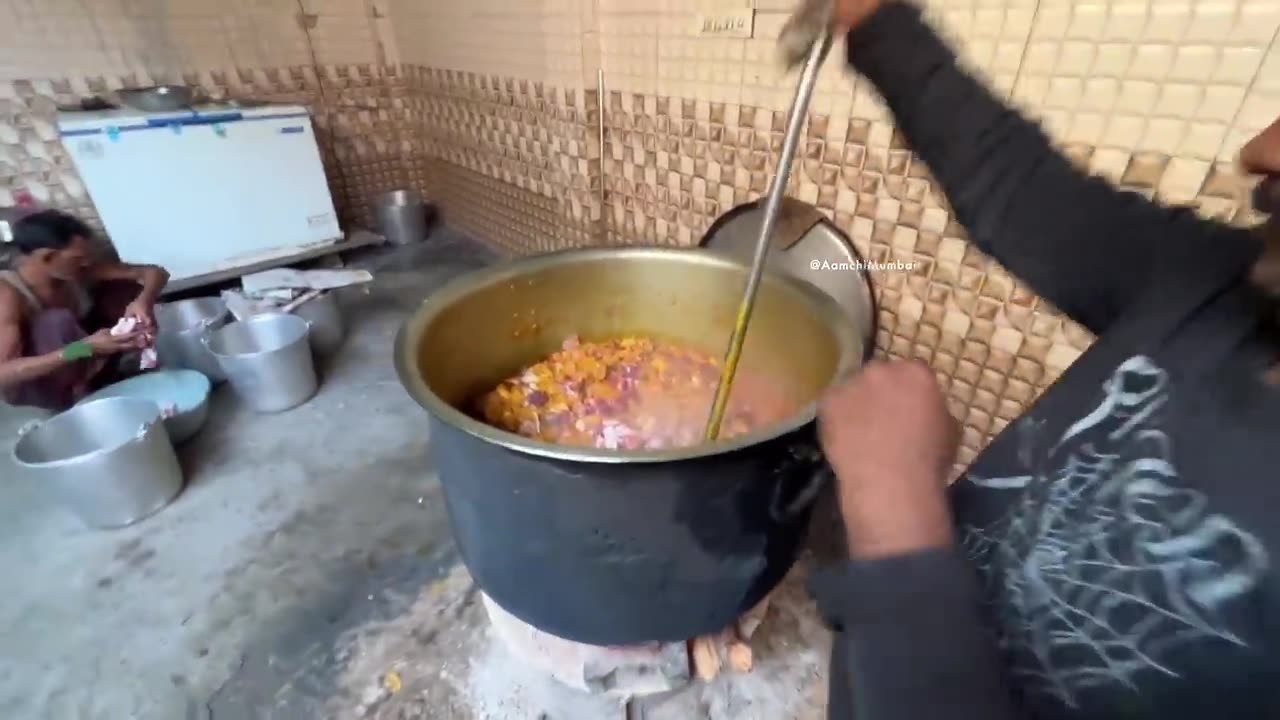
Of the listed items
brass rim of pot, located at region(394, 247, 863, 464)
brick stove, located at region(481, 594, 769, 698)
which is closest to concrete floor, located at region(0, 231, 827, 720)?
brick stove, located at region(481, 594, 769, 698)

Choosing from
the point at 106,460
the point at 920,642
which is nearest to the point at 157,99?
the point at 106,460

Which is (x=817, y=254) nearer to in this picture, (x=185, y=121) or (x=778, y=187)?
(x=778, y=187)

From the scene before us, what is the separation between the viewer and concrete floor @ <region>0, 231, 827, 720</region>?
1171mm

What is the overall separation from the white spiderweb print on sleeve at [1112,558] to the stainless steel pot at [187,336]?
220 cm

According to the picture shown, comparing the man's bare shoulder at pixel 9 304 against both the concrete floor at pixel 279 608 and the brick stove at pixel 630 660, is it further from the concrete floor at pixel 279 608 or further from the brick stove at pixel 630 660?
the brick stove at pixel 630 660

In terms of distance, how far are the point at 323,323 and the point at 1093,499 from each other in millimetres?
2232

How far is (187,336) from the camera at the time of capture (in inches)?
79.7

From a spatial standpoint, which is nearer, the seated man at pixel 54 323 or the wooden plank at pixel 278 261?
the seated man at pixel 54 323

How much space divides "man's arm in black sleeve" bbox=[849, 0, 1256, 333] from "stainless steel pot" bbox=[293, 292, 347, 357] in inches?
78.0

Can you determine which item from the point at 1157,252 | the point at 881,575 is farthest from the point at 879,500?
the point at 1157,252

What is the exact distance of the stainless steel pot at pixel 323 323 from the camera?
217 centimetres

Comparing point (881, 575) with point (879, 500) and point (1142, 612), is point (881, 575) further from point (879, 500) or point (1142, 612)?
point (1142, 612)

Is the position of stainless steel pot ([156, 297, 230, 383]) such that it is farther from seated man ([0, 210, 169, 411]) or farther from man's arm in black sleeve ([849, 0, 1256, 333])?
man's arm in black sleeve ([849, 0, 1256, 333])

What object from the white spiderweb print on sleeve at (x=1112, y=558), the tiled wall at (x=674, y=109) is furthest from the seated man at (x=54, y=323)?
the white spiderweb print on sleeve at (x=1112, y=558)
